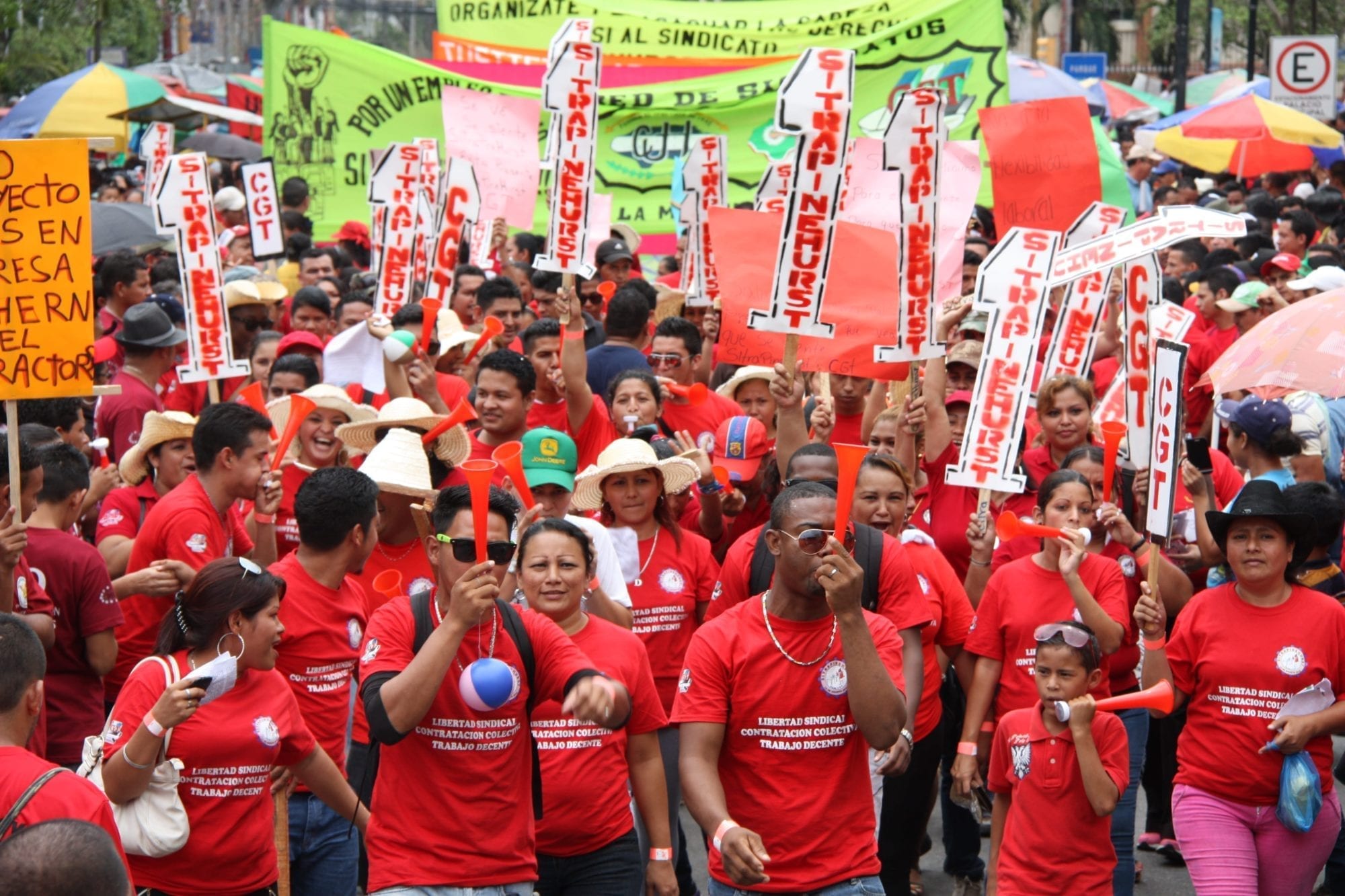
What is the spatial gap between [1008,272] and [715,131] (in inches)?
370

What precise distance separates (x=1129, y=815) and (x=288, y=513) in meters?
3.46

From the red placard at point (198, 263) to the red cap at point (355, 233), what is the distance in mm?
6432

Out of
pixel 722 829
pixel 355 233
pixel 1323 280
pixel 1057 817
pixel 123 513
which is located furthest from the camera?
pixel 355 233

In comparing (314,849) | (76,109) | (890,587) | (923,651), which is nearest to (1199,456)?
(923,651)

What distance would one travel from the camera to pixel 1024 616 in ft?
19.6

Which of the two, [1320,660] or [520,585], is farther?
[1320,660]

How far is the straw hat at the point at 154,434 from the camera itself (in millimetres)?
6816

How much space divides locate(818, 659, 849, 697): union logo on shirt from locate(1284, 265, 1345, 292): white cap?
6.60 meters

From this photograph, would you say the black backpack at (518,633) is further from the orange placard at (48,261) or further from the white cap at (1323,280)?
the white cap at (1323,280)

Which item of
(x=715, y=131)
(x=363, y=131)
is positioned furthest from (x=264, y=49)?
(x=715, y=131)

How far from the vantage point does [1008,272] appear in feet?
23.8

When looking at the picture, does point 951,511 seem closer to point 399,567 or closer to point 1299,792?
point 1299,792

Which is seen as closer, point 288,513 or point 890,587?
point 890,587

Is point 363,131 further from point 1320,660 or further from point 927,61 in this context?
point 1320,660
